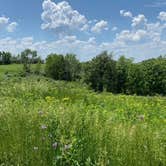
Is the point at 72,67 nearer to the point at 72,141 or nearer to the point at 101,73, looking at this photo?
the point at 101,73

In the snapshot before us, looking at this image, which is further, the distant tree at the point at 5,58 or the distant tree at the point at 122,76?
the distant tree at the point at 5,58

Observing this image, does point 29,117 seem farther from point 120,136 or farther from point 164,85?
point 164,85

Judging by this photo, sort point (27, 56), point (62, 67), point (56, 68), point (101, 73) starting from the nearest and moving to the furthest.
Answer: point (101, 73)
point (56, 68)
point (62, 67)
point (27, 56)

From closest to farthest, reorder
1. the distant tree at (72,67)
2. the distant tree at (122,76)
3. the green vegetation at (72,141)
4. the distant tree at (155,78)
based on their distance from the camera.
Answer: the green vegetation at (72,141) < the distant tree at (155,78) < the distant tree at (122,76) < the distant tree at (72,67)

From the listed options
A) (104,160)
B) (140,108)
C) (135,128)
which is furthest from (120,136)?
(140,108)

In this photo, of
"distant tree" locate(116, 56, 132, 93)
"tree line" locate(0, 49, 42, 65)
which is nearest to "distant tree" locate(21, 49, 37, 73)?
"tree line" locate(0, 49, 42, 65)

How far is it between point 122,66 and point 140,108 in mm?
52174

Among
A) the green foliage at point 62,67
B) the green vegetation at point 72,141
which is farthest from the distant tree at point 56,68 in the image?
the green vegetation at point 72,141

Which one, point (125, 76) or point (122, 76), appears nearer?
point (125, 76)

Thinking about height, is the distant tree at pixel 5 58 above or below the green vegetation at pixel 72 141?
above

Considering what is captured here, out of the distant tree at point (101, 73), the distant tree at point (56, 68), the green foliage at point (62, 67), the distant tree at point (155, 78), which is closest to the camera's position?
the distant tree at point (155, 78)

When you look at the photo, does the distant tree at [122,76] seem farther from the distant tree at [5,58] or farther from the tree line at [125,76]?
the distant tree at [5,58]

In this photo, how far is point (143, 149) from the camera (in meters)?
3.77

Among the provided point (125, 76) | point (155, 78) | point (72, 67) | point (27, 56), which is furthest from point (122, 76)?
point (27, 56)
